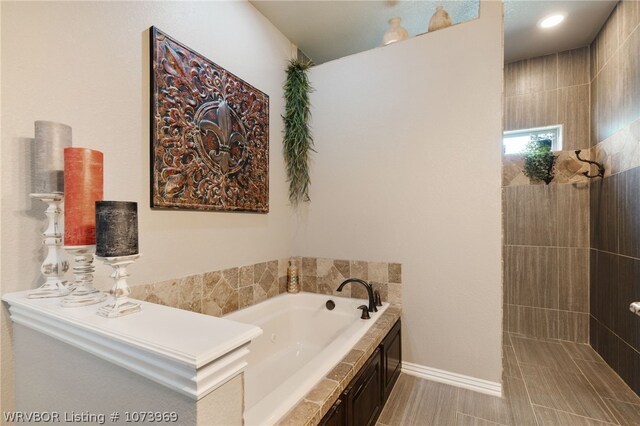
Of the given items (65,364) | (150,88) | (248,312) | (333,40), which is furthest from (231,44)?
(65,364)

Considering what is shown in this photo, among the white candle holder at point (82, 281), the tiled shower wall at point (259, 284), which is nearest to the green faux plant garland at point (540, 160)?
the tiled shower wall at point (259, 284)

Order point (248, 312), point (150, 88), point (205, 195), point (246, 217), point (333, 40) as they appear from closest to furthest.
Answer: point (150, 88), point (205, 195), point (248, 312), point (246, 217), point (333, 40)

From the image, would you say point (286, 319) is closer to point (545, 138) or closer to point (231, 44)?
point (231, 44)

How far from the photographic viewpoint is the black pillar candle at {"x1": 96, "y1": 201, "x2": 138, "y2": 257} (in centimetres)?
86

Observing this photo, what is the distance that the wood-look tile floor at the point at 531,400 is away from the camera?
1.76 metres

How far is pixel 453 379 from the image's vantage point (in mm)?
2145

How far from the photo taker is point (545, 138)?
2957 mm

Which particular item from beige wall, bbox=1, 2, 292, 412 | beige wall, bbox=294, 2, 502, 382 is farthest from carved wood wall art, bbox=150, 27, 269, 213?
beige wall, bbox=294, 2, 502, 382

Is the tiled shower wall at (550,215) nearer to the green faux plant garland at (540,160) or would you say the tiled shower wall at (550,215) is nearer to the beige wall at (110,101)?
the green faux plant garland at (540,160)

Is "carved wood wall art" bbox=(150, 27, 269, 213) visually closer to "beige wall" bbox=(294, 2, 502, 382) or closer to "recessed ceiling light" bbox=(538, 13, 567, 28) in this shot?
"beige wall" bbox=(294, 2, 502, 382)

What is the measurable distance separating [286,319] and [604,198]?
2941 mm

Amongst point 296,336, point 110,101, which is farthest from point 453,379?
point 110,101

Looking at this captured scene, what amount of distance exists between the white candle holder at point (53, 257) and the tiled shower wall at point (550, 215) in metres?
3.60

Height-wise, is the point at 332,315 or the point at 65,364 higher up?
the point at 65,364
